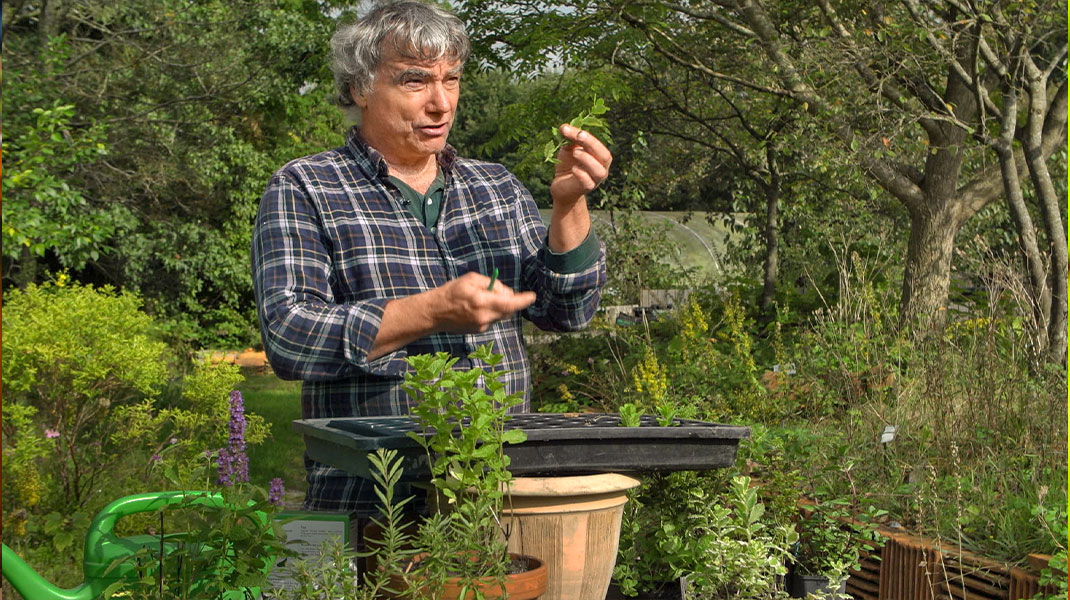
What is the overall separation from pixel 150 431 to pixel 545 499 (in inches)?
190

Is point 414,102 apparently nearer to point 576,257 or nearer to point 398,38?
point 398,38

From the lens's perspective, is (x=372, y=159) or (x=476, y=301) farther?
(x=372, y=159)

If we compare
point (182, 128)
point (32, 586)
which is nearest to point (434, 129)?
point (32, 586)

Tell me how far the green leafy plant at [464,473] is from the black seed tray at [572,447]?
0.15 feet

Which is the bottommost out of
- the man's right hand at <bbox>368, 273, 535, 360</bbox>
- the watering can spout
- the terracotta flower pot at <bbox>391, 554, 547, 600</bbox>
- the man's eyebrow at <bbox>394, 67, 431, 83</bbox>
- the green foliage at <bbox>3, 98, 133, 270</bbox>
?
the watering can spout

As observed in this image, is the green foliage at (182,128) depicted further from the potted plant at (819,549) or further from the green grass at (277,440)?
the potted plant at (819,549)

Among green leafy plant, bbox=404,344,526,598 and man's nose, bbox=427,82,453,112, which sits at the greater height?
man's nose, bbox=427,82,453,112

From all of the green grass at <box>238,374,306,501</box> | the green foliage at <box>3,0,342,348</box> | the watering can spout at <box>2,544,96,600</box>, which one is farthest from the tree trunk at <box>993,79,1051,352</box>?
the green foliage at <box>3,0,342,348</box>

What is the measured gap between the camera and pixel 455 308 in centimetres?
146

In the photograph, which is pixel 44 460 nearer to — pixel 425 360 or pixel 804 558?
pixel 804 558

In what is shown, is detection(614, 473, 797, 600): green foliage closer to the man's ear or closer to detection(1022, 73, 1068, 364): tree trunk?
the man's ear

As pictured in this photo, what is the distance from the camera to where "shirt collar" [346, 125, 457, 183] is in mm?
1991

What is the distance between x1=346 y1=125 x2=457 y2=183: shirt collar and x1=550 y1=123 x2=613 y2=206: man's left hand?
471mm

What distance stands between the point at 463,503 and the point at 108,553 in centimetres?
59
